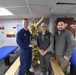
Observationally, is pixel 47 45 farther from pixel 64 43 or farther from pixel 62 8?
pixel 62 8

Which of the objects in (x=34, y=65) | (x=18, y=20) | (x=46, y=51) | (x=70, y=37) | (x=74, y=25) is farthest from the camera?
(x=18, y=20)

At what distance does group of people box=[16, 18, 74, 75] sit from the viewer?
2961 mm

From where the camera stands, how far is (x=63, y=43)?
2.97 m

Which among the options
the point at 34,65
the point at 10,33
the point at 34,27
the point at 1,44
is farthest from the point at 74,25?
the point at 1,44

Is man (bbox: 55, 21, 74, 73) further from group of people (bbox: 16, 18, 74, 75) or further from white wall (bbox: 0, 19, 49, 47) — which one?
white wall (bbox: 0, 19, 49, 47)

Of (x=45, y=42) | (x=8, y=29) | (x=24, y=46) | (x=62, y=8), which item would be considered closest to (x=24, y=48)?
(x=24, y=46)

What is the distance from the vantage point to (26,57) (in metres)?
3.30

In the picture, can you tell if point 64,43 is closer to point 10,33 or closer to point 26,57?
point 26,57

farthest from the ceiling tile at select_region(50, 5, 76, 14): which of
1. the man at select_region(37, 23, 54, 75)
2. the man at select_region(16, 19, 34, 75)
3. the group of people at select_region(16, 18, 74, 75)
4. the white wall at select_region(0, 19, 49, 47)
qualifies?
the white wall at select_region(0, 19, 49, 47)

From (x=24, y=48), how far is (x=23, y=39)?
0.24 metres

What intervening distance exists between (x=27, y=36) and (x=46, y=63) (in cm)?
89

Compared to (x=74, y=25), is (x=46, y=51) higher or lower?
lower

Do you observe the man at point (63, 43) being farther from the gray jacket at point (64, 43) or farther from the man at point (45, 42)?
the man at point (45, 42)

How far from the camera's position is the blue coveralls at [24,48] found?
3.17 metres
